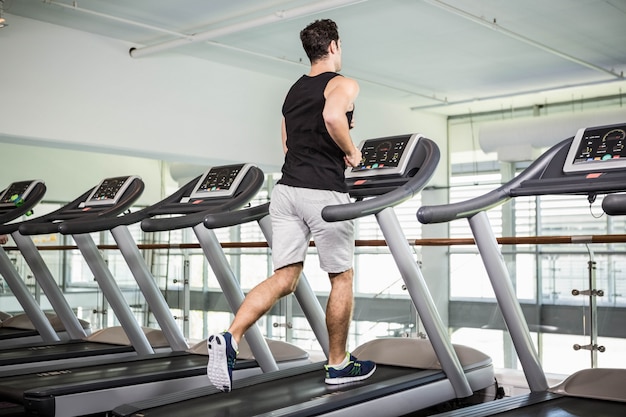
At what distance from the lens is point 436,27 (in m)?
7.46

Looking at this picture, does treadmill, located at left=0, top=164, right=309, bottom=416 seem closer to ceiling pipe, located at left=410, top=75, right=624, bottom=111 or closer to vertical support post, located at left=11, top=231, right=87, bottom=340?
vertical support post, located at left=11, top=231, right=87, bottom=340

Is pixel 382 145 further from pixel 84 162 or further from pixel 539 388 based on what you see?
pixel 84 162

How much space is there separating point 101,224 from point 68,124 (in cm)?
348

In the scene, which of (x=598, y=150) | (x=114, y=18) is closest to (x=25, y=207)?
(x=114, y=18)

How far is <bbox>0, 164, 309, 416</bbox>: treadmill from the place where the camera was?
334 cm

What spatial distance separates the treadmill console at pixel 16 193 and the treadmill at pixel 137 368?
4.08 ft

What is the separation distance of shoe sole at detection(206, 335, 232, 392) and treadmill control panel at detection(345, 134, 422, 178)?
43.9 inches

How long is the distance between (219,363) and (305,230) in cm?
67

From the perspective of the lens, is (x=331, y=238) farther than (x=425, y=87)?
No

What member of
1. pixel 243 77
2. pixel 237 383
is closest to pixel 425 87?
pixel 243 77

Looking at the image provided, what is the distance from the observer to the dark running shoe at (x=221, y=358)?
2.69m

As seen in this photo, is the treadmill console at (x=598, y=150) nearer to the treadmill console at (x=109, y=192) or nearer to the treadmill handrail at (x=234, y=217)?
the treadmill handrail at (x=234, y=217)

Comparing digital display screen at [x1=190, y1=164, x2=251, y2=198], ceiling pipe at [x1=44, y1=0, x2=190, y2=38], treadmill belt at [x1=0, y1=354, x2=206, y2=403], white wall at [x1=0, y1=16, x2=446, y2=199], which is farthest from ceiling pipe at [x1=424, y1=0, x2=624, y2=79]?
treadmill belt at [x1=0, y1=354, x2=206, y2=403]

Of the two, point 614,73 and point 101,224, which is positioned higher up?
point 614,73
